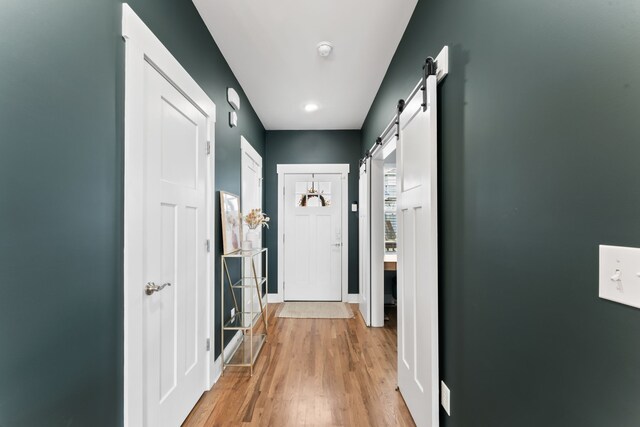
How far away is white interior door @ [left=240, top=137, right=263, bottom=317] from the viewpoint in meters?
3.34

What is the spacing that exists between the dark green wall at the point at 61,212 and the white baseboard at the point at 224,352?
1164 millimetres

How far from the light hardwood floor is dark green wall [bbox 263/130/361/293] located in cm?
183

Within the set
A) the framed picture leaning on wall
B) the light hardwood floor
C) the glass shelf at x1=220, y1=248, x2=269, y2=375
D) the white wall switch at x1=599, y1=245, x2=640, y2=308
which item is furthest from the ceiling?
the light hardwood floor

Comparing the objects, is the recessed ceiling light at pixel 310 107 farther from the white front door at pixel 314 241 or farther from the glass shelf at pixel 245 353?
the glass shelf at pixel 245 353

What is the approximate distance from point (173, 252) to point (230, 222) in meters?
0.96

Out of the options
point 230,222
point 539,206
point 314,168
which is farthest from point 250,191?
point 539,206

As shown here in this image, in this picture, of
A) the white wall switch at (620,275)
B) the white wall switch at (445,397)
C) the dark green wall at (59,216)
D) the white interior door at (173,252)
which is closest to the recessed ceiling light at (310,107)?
the white interior door at (173,252)

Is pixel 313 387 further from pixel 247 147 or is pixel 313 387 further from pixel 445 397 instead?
pixel 247 147

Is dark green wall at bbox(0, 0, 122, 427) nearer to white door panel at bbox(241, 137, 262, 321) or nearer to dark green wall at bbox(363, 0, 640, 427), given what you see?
dark green wall at bbox(363, 0, 640, 427)

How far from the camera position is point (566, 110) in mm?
755

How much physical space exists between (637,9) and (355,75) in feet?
8.35

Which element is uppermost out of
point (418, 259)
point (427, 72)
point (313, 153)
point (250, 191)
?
point (313, 153)

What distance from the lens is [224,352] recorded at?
2598 mm

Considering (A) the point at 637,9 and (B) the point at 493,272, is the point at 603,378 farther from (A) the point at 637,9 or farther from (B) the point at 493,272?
(A) the point at 637,9
